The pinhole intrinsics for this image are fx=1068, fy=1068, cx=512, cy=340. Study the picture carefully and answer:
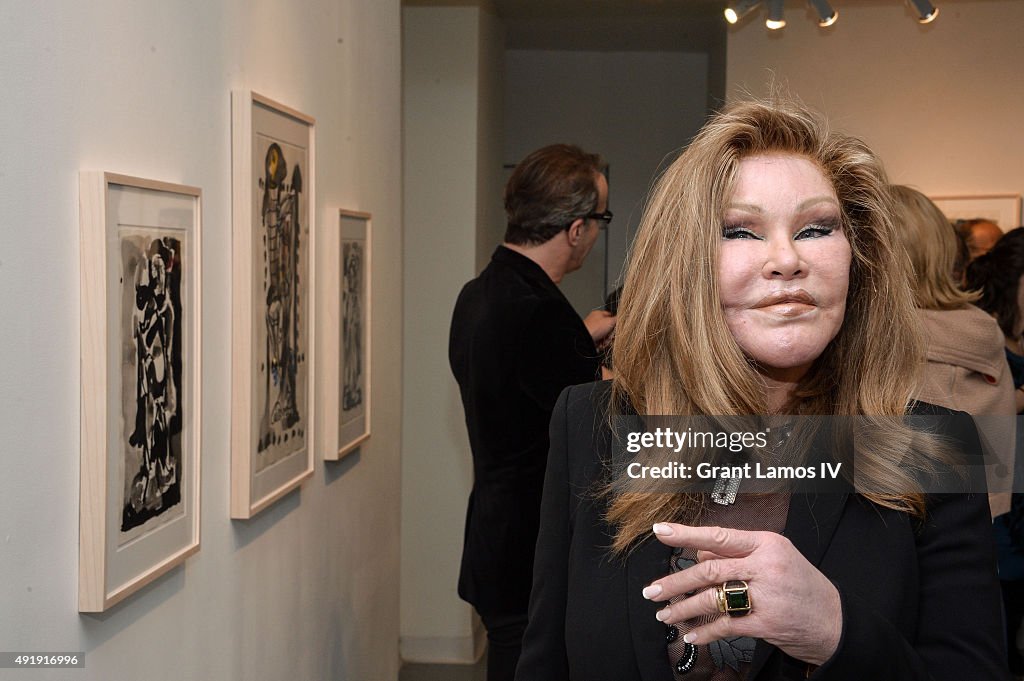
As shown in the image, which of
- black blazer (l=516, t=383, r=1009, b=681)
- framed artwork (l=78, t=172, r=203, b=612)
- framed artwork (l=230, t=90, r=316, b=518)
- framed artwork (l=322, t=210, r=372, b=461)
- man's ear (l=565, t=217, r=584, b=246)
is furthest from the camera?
man's ear (l=565, t=217, r=584, b=246)

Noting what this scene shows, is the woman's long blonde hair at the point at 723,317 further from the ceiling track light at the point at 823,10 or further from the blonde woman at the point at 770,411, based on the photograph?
the ceiling track light at the point at 823,10

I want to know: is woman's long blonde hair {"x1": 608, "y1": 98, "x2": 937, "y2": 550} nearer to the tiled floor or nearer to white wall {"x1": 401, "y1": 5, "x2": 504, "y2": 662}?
white wall {"x1": 401, "y1": 5, "x2": 504, "y2": 662}

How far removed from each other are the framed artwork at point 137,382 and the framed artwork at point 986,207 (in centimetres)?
477

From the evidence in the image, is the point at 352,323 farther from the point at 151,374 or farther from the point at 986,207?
the point at 986,207

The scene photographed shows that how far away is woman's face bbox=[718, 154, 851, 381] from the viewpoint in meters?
1.25

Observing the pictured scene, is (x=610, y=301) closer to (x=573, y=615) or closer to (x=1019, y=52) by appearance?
(x=573, y=615)

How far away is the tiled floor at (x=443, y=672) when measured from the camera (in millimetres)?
5191

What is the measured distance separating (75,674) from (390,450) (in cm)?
218

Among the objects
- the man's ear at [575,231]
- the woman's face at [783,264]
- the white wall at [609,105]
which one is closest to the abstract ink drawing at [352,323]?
the man's ear at [575,231]

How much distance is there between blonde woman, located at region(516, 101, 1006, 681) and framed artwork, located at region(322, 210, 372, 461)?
1.44 meters

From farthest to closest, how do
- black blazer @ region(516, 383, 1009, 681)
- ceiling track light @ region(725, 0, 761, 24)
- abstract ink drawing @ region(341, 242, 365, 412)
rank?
ceiling track light @ region(725, 0, 761, 24)
abstract ink drawing @ region(341, 242, 365, 412)
black blazer @ region(516, 383, 1009, 681)

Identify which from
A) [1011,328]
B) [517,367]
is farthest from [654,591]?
Answer: [1011,328]

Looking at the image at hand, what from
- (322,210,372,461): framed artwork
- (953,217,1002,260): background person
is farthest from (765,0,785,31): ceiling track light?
(322,210,372,461): framed artwork

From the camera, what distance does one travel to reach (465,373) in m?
3.12
